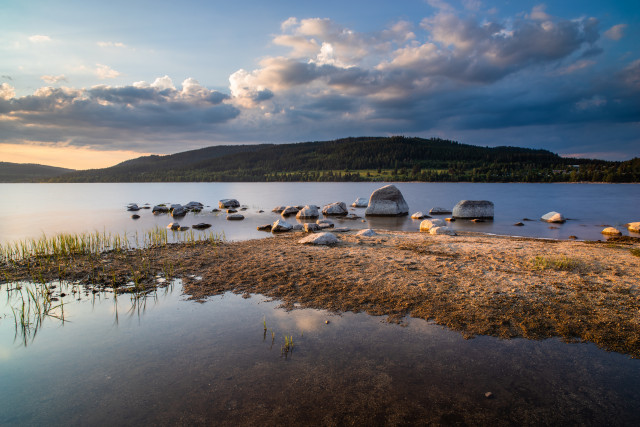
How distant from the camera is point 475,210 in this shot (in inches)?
1220

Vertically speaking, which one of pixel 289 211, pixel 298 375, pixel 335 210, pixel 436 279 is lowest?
pixel 298 375

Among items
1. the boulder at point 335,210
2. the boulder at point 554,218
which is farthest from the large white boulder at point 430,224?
the boulder at point 554,218

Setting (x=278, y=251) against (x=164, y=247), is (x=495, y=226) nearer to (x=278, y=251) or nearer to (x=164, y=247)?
(x=278, y=251)

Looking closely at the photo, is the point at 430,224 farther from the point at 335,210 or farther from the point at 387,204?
the point at 335,210

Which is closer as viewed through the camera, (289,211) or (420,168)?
(289,211)

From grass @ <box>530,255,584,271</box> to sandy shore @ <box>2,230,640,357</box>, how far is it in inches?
1.4

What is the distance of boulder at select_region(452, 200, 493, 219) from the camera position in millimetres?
31031

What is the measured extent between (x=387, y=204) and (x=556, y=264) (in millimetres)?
22373

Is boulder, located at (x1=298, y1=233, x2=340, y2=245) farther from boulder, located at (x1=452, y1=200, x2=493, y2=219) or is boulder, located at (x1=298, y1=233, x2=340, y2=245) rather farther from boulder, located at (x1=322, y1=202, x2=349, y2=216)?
boulder, located at (x1=452, y1=200, x2=493, y2=219)

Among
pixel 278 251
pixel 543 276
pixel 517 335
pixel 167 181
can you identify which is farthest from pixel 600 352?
pixel 167 181

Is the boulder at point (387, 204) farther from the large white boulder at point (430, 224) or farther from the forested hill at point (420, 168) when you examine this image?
the forested hill at point (420, 168)

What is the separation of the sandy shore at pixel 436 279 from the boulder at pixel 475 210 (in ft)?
53.7

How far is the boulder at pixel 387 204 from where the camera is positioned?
109 feet

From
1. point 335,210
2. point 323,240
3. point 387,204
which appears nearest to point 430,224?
point 387,204
